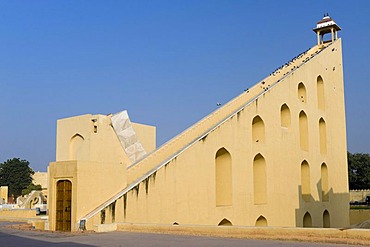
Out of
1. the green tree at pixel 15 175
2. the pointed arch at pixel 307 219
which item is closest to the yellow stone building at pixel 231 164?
the pointed arch at pixel 307 219

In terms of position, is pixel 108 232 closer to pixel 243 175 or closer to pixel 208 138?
pixel 208 138

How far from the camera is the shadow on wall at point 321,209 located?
17355 millimetres

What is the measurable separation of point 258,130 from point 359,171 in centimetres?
3474

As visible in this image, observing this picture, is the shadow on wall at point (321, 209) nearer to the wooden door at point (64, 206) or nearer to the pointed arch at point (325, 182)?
the pointed arch at point (325, 182)

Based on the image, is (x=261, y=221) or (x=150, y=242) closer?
(x=150, y=242)

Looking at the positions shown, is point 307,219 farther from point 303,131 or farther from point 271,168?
point 271,168

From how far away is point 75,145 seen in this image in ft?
76.0

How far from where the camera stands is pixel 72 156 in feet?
75.7

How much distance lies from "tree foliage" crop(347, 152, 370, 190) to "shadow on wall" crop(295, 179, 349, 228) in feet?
82.8

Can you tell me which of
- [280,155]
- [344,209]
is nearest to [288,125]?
[280,155]

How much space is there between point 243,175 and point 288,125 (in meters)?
3.99

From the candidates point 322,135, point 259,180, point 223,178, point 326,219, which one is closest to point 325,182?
point 326,219

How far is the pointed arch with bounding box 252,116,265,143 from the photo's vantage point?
15258 mm

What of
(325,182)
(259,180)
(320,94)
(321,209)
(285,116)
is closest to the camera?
(259,180)
